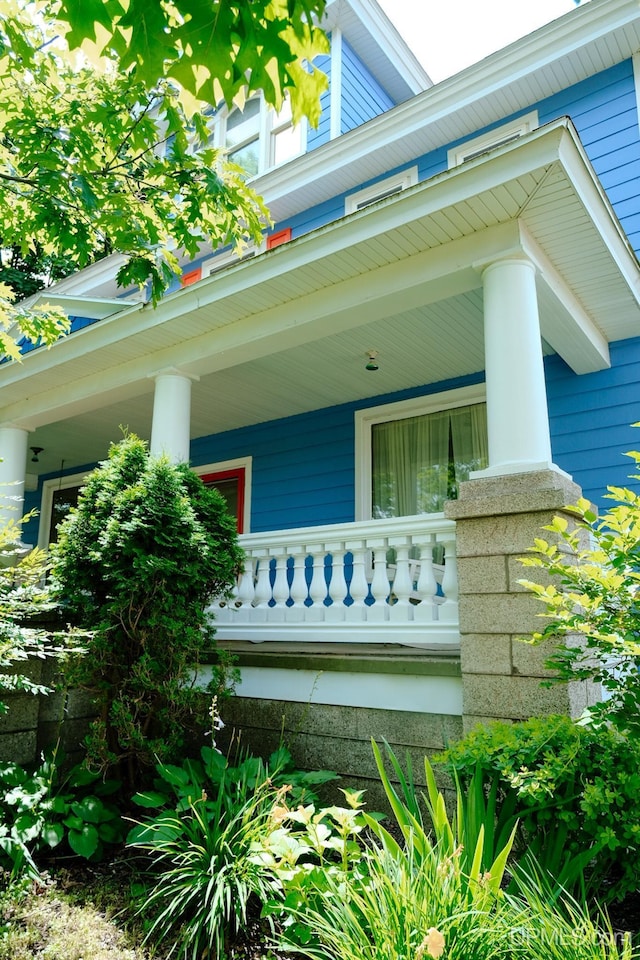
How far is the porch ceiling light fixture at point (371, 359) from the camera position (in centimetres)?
617

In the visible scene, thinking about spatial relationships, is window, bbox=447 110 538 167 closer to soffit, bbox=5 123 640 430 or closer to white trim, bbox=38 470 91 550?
soffit, bbox=5 123 640 430

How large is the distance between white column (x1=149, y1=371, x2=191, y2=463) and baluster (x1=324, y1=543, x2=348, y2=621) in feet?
5.31

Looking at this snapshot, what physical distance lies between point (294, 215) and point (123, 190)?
4716mm

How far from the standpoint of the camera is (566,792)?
8.11 ft

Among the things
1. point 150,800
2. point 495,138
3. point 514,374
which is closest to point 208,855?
point 150,800

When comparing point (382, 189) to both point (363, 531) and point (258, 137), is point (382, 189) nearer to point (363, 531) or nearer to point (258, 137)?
point (258, 137)

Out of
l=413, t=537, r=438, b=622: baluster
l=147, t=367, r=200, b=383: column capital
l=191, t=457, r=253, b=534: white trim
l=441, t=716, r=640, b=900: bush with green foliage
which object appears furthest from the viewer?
l=191, t=457, r=253, b=534: white trim

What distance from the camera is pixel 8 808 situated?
338 cm

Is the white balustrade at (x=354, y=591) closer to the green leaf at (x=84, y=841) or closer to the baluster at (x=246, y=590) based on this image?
the baluster at (x=246, y=590)

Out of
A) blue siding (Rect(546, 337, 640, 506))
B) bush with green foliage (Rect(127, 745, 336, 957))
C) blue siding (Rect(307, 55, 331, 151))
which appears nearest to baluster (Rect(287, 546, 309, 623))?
bush with green foliage (Rect(127, 745, 336, 957))

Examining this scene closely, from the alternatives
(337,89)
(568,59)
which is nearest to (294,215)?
(337,89)

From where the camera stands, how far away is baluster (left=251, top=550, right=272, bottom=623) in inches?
197

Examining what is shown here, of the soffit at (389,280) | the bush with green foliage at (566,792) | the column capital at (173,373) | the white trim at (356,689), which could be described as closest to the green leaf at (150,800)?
the white trim at (356,689)

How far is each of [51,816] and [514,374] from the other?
11.2ft
